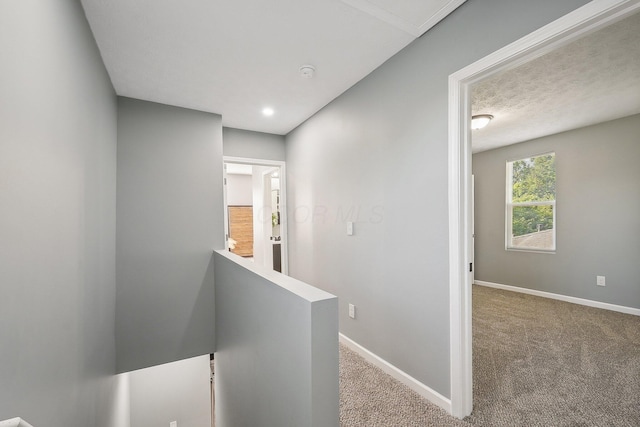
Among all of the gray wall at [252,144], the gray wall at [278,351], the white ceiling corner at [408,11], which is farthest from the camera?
Result: the gray wall at [252,144]

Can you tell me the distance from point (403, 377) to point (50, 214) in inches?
93.8

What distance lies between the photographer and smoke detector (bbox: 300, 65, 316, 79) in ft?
7.38

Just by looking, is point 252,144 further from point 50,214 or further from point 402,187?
point 50,214

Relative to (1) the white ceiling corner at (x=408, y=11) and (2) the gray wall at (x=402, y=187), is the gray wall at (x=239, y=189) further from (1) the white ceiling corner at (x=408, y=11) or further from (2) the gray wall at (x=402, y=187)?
(1) the white ceiling corner at (x=408, y=11)

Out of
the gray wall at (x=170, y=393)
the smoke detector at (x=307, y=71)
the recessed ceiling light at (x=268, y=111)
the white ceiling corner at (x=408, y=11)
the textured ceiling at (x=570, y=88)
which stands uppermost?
the white ceiling corner at (x=408, y=11)

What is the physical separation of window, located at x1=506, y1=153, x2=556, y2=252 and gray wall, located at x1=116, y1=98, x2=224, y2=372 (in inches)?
187

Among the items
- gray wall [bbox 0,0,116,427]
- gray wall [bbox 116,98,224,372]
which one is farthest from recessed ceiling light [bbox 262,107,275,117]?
gray wall [bbox 0,0,116,427]

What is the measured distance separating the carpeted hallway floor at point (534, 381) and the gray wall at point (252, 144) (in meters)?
2.63

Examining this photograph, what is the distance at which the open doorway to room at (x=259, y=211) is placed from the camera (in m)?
3.90

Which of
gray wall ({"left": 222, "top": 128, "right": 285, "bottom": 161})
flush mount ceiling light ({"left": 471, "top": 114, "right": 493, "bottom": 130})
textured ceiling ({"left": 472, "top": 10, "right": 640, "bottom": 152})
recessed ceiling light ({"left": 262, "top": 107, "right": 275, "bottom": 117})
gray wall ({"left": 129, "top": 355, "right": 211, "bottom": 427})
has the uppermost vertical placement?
textured ceiling ({"left": 472, "top": 10, "right": 640, "bottom": 152})

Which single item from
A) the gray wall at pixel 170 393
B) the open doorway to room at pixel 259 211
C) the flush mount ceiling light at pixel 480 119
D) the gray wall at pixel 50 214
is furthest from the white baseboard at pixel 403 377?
the flush mount ceiling light at pixel 480 119

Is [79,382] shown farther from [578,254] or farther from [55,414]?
[578,254]

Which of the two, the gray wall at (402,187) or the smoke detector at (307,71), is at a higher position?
the smoke detector at (307,71)

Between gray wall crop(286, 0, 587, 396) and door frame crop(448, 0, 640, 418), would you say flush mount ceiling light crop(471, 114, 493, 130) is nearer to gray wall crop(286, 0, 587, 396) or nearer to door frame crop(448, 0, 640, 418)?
gray wall crop(286, 0, 587, 396)
